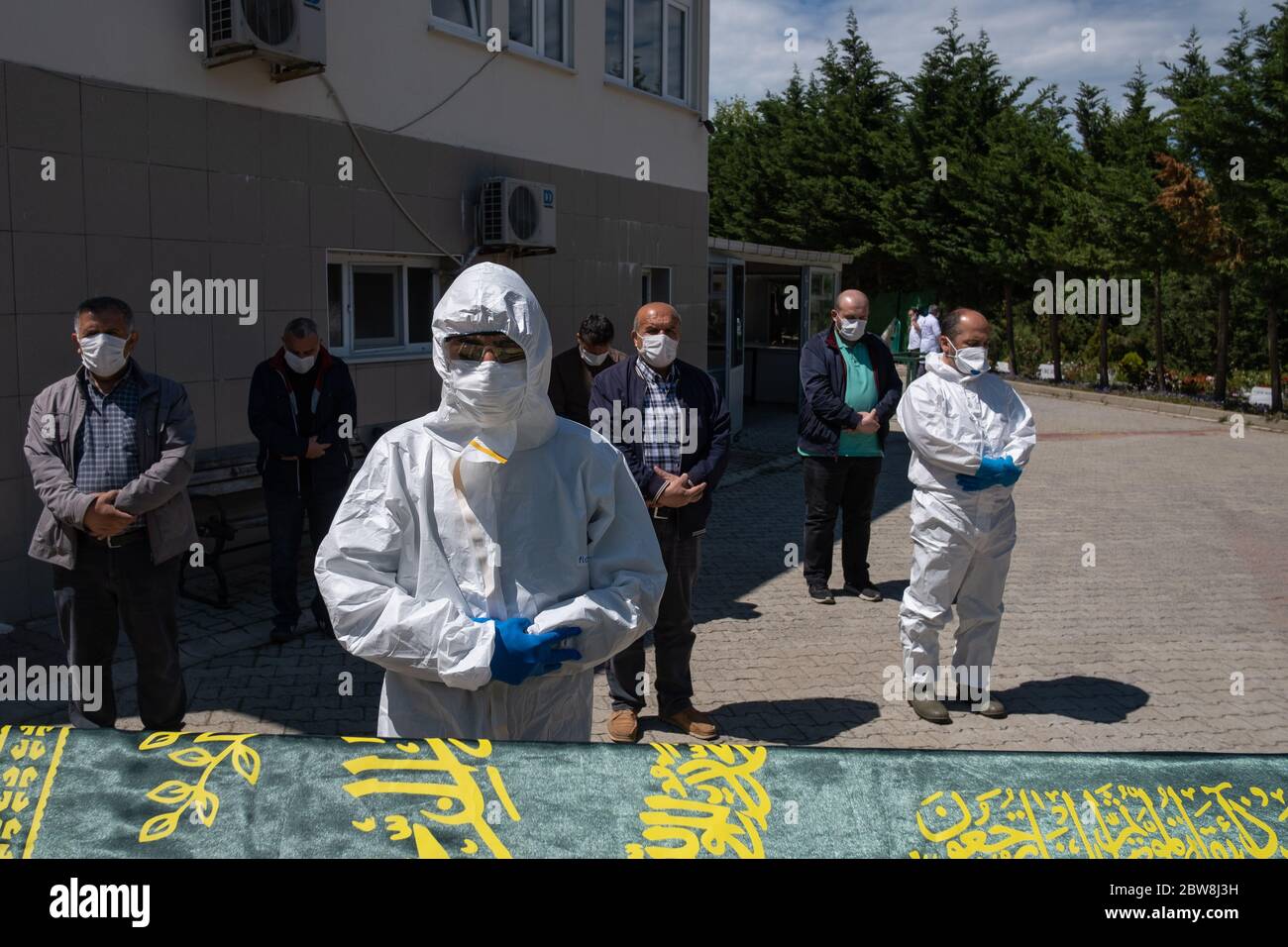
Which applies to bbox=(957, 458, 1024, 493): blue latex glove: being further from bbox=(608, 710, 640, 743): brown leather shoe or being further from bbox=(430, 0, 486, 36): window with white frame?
bbox=(430, 0, 486, 36): window with white frame

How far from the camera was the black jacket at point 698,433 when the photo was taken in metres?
5.92

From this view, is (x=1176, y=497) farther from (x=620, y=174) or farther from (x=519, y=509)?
(x=519, y=509)

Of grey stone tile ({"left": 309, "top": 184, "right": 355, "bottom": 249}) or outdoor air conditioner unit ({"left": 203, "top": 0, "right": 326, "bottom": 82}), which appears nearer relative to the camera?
outdoor air conditioner unit ({"left": 203, "top": 0, "right": 326, "bottom": 82})

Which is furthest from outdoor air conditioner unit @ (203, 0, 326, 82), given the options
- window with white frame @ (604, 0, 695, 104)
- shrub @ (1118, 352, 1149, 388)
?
shrub @ (1118, 352, 1149, 388)

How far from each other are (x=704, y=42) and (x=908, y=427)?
10339 mm

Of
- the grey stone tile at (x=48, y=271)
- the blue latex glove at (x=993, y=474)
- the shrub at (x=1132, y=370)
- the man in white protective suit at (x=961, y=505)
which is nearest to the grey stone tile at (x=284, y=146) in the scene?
the grey stone tile at (x=48, y=271)

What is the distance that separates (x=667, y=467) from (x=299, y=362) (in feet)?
8.83

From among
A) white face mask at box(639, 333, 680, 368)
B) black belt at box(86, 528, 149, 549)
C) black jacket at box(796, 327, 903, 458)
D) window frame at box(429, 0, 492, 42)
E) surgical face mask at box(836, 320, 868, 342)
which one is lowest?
black belt at box(86, 528, 149, 549)

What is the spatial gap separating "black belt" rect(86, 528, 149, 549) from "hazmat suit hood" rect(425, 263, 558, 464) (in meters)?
2.49

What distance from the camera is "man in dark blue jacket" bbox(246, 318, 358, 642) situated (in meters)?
7.12

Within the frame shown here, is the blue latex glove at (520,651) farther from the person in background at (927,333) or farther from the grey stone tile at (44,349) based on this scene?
the person in background at (927,333)

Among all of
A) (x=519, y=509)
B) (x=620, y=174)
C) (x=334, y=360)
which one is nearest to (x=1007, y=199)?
(x=620, y=174)

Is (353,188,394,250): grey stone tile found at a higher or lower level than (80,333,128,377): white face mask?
higher

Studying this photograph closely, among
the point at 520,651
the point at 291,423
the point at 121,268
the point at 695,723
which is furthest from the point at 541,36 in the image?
the point at 520,651
